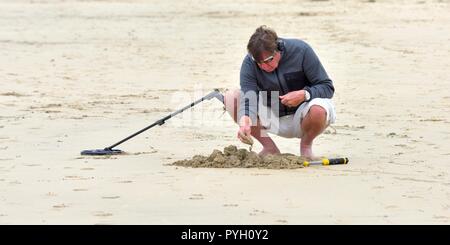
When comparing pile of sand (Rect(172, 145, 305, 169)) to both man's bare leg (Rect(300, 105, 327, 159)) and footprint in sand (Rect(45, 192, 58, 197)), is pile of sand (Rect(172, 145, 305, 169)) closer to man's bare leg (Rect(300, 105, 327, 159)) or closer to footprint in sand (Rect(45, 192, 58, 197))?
man's bare leg (Rect(300, 105, 327, 159))

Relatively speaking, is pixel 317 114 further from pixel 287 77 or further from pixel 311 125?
pixel 287 77

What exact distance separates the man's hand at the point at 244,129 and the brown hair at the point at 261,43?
1.33ft

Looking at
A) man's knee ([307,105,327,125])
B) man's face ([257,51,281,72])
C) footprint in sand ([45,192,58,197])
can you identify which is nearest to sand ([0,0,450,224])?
footprint in sand ([45,192,58,197])

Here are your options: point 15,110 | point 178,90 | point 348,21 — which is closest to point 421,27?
point 348,21

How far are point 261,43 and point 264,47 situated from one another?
0.04 metres

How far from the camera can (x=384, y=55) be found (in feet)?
44.3

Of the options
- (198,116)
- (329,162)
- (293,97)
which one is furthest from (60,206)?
(198,116)

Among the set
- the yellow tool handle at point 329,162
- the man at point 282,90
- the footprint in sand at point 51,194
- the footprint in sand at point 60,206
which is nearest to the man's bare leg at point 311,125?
the man at point 282,90

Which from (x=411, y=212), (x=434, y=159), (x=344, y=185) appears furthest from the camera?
(x=434, y=159)

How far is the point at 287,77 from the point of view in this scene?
6812 mm

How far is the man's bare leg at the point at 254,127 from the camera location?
23.3 feet

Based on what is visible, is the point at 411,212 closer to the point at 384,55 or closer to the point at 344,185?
the point at 344,185

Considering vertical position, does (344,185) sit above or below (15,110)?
below
